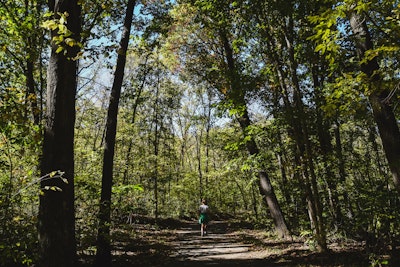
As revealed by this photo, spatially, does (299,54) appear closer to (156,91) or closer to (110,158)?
(110,158)

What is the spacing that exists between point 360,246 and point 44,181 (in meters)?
9.59

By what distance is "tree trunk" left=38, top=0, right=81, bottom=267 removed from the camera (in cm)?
304

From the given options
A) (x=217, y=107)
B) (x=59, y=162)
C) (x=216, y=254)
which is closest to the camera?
(x=59, y=162)

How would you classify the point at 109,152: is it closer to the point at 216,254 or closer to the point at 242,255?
the point at 216,254

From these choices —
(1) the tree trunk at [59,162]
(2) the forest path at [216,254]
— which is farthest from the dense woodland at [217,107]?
(2) the forest path at [216,254]

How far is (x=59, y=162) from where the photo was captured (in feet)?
10.6

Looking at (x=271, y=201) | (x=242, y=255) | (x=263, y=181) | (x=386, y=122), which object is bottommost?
(x=242, y=255)

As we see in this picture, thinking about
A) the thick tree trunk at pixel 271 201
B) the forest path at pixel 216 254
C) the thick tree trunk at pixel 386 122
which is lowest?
the forest path at pixel 216 254

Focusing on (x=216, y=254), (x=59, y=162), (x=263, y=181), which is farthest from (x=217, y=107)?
(x=59, y=162)

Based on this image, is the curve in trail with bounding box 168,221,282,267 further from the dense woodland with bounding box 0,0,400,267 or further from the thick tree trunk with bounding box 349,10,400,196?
the thick tree trunk with bounding box 349,10,400,196

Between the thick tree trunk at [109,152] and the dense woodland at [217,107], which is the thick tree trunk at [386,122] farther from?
the thick tree trunk at [109,152]

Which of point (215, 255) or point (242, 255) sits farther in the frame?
point (215, 255)

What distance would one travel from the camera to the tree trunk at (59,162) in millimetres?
3039

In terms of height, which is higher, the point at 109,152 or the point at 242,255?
the point at 109,152
